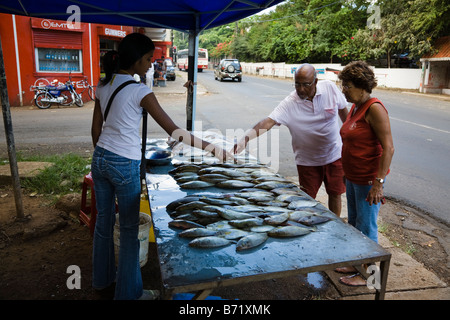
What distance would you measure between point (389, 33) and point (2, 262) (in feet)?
82.4

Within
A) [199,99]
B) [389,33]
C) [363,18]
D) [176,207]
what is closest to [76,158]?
[176,207]

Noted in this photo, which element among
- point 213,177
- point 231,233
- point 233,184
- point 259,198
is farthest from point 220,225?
point 213,177

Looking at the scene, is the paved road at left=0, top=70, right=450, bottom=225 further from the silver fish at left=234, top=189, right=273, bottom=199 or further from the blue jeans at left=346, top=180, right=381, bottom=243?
the silver fish at left=234, top=189, right=273, bottom=199

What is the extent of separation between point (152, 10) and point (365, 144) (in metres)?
3.47

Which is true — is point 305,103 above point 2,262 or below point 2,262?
above

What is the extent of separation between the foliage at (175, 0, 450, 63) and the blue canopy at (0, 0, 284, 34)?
1944 cm

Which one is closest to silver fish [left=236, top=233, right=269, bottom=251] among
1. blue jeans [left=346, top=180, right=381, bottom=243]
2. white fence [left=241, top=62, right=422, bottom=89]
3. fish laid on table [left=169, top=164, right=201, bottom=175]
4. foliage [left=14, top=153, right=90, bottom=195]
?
blue jeans [left=346, top=180, right=381, bottom=243]

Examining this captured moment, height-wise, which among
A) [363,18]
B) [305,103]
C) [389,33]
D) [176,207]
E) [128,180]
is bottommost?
[176,207]

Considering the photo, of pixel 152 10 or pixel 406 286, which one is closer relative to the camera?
pixel 406 286

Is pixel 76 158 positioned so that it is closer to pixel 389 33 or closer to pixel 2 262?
pixel 2 262

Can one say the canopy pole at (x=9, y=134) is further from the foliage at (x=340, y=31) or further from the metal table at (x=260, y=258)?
the foliage at (x=340, y=31)

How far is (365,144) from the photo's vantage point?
2799mm

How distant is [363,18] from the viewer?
3017 cm

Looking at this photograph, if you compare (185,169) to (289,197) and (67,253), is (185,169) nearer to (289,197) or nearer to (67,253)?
(289,197)
